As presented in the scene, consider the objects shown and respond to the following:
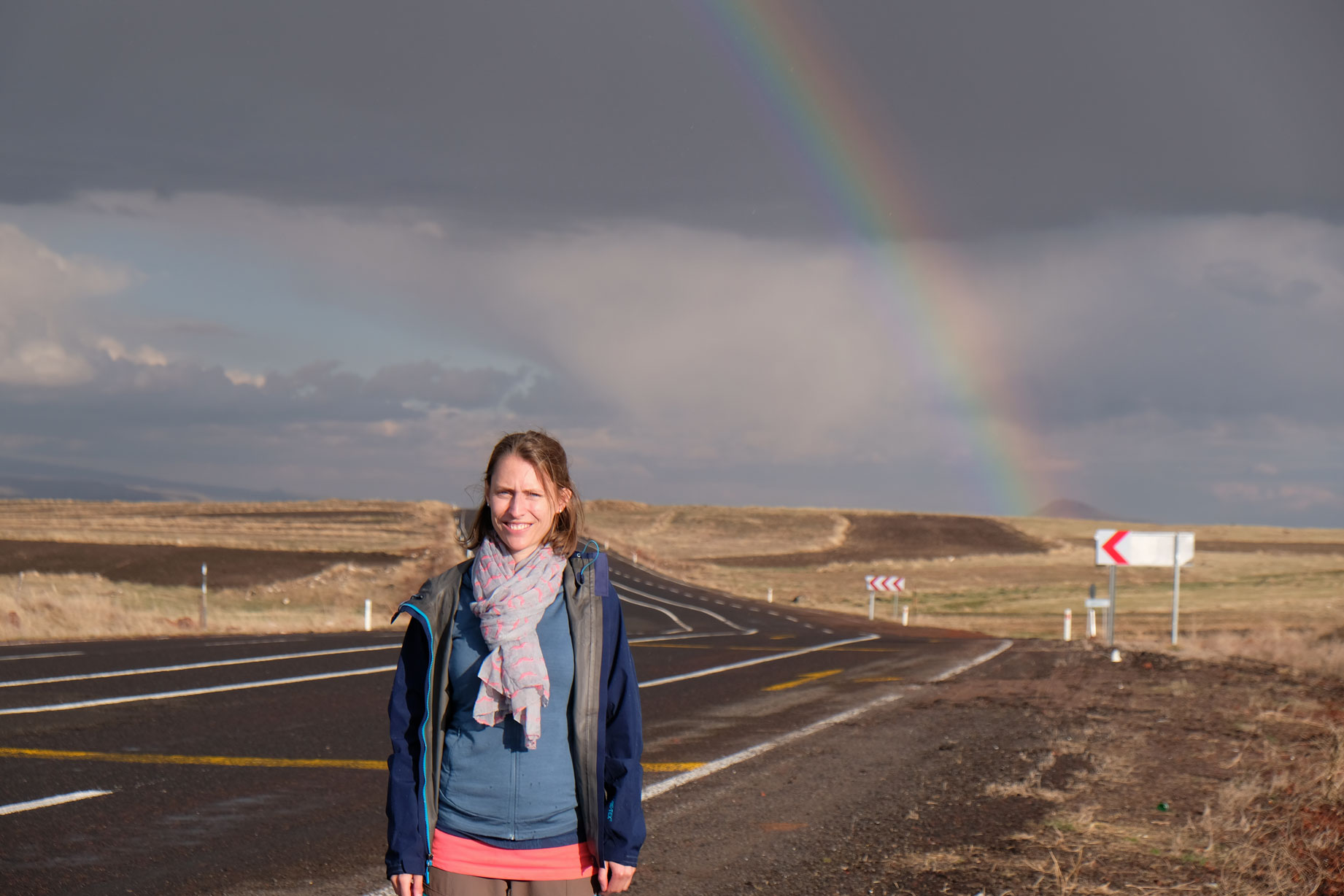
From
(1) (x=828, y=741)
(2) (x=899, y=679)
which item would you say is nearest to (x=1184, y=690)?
(2) (x=899, y=679)

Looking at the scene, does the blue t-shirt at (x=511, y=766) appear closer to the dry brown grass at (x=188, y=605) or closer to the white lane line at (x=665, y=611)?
the dry brown grass at (x=188, y=605)

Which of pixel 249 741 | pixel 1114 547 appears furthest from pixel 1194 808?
pixel 1114 547

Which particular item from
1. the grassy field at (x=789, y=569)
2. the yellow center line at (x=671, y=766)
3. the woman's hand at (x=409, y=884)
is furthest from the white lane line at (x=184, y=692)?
the woman's hand at (x=409, y=884)

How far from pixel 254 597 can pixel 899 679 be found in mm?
27634

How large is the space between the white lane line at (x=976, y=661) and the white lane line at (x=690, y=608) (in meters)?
7.27

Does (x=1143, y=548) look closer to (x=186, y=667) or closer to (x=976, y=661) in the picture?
(x=976, y=661)

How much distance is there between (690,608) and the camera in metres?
38.6

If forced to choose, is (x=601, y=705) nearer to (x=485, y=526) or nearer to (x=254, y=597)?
(x=485, y=526)

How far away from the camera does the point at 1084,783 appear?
7973 millimetres

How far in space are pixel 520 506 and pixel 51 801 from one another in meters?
5.88

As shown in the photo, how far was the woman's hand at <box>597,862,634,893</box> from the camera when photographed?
3.12 meters

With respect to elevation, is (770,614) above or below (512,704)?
below

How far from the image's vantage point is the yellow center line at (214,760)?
8750 mm

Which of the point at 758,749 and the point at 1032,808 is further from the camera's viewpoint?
the point at 758,749
